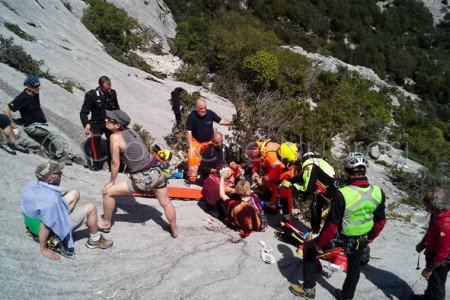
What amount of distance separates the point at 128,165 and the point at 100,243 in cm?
99

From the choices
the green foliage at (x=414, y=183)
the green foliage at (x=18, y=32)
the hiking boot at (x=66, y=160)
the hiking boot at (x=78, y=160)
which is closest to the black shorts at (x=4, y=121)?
the hiking boot at (x=66, y=160)

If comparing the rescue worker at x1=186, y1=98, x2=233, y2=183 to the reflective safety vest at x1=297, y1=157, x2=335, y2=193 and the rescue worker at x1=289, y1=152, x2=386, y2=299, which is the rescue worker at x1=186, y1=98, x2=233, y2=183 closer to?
the reflective safety vest at x1=297, y1=157, x2=335, y2=193

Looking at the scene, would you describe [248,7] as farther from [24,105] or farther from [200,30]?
[24,105]

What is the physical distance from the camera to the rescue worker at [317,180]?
5211 mm

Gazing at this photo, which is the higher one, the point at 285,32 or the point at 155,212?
the point at 285,32

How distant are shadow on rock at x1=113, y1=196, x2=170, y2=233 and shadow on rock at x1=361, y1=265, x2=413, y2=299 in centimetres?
294

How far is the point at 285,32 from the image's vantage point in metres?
47.5

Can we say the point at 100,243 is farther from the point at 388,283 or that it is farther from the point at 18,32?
the point at 18,32

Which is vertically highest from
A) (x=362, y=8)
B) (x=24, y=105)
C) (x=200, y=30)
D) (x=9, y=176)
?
(x=362, y=8)

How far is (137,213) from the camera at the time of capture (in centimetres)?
588

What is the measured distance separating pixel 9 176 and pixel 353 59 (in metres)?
54.5

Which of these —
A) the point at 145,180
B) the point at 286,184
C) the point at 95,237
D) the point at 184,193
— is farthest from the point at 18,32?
the point at 286,184

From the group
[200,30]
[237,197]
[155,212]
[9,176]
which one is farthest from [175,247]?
[200,30]

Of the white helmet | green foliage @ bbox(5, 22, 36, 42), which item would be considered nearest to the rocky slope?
the white helmet
